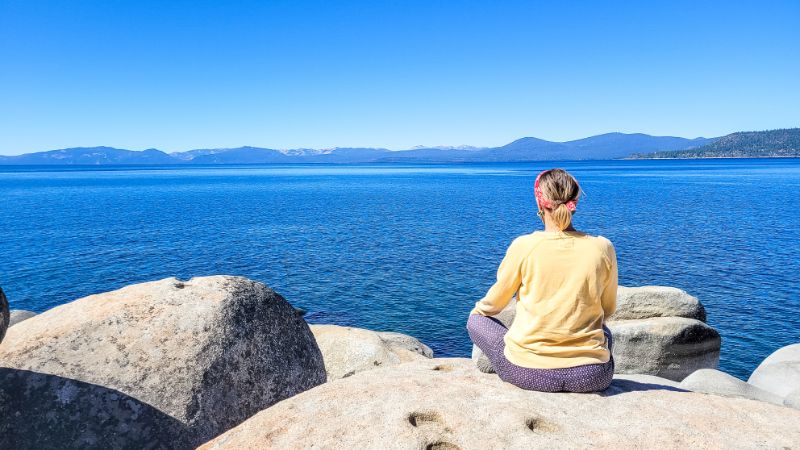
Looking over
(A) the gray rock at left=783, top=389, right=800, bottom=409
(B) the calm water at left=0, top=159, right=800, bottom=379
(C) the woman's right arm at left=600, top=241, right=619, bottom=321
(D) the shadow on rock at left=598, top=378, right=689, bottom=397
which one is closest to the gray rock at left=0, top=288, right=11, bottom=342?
(C) the woman's right arm at left=600, top=241, right=619, bottom=321

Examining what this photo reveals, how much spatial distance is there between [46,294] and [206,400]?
95.5 feet

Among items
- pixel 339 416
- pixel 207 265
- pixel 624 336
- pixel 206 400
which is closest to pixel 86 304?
pixel 206 400

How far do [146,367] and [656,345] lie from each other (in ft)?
44.0

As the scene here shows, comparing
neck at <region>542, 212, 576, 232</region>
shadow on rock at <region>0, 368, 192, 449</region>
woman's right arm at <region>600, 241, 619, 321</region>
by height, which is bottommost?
shadow on rock at <region>0, 368, 192, 449</region>

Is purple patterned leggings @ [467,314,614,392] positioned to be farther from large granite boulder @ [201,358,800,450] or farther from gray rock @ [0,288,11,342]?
gray rock @ [0,288,11,342]

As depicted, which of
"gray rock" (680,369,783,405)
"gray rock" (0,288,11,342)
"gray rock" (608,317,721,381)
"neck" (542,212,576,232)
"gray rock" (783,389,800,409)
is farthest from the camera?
"gray rock" (608,317,721,381)

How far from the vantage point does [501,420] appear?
5.54m

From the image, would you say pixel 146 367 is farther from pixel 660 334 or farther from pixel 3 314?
pixel 660 334

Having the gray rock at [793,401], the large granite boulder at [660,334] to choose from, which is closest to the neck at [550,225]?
the gray rock at [793,401]

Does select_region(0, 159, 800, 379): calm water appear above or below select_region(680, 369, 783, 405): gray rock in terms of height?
below

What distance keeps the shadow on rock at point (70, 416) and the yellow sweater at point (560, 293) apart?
493 centimetres

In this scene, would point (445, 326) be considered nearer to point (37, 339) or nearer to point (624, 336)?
point (624, 336)

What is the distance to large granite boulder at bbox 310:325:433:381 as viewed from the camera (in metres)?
15.2

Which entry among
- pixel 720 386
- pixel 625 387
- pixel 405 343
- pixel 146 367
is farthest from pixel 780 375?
pixel 146 367
